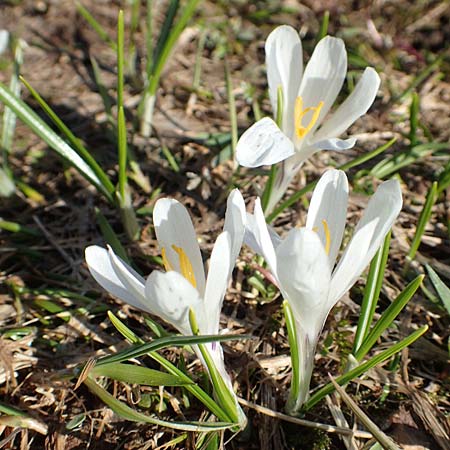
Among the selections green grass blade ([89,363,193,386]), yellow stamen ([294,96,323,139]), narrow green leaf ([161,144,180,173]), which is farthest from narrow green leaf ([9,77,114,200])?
green grass blade ([89,363,193,386])

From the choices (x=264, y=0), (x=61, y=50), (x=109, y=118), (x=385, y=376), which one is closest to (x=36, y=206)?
(x=109, y=118)

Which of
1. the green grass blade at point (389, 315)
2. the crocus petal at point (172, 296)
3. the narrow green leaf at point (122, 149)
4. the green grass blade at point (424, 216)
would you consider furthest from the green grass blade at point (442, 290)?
the narrow green leaf at point (122, 149)

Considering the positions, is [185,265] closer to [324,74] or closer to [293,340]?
[293,340]

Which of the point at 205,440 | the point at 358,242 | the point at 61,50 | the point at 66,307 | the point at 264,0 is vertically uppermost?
the point at 264,0

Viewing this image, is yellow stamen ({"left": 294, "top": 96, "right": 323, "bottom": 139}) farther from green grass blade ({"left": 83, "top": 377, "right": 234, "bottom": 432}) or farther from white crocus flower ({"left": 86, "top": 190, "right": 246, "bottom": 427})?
green grass blade ({"left": 83, "top": 377, "right": 234, "bottom": 432})

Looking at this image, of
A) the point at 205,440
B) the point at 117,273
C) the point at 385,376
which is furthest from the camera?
the point at 385,376

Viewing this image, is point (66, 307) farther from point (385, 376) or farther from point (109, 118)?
point (385, 376)
